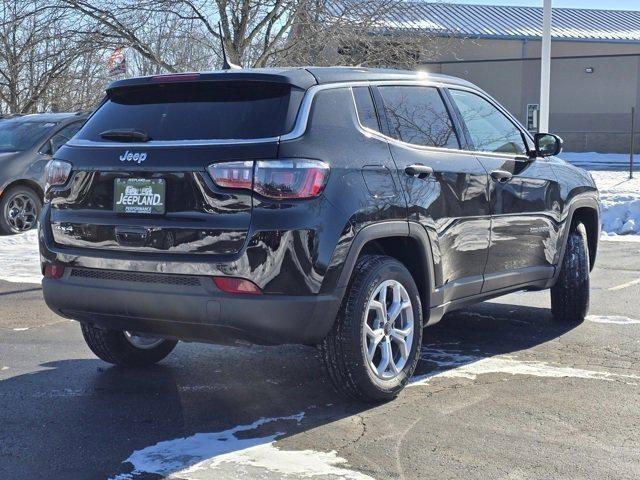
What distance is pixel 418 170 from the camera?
16.4 feet

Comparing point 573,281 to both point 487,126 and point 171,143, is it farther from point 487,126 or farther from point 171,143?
point 171,143

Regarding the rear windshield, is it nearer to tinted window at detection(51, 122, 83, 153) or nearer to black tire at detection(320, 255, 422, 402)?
black tire at detection(320, 255, 422, 402)

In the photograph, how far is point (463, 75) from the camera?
32906mm

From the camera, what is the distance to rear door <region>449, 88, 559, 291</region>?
5777 millimetres

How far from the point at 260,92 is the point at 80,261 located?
4.21ft

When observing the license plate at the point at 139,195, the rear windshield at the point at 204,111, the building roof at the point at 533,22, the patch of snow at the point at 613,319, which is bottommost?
the patch of snow at the point at 613,319

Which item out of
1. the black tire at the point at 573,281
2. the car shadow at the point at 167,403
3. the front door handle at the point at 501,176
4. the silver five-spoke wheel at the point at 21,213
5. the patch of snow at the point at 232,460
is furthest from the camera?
the silver five-spoke wheel at the point at 21,213

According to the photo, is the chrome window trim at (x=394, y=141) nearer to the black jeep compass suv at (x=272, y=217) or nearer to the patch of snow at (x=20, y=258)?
the black jeep compass suv at (x=272, y=217)

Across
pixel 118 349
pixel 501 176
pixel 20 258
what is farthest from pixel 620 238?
pixel 118 349

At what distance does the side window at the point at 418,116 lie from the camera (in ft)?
16.8

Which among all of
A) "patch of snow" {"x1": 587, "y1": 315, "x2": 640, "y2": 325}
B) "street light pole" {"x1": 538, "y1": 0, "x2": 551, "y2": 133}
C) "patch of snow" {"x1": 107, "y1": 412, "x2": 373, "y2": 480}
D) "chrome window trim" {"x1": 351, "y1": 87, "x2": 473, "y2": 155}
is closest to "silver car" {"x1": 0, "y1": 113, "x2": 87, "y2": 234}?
"street light pole" {"x1": 538, "y1": 0, "x2": 551, "y2": 133}

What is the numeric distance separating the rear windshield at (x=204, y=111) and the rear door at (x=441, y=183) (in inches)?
30.1

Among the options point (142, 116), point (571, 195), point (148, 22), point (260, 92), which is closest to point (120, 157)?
point (142, 116)

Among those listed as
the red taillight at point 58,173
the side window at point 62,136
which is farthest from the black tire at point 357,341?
the side window at point 62,136
